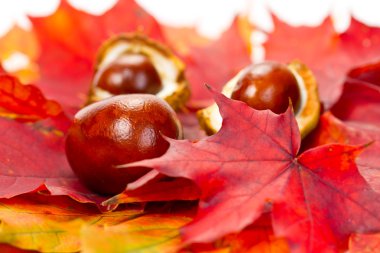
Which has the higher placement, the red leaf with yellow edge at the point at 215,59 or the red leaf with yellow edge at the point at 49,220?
the red leaf with yellow edge at the point at 49,220

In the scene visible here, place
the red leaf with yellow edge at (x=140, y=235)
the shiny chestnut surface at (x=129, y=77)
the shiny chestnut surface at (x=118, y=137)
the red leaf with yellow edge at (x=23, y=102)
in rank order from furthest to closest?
the shiny chestnut surface at (x=129, y=77)
the red leaf with yellow edge at (x=23, y=102)
the shiny chestnut surface at (x=118, y=137)
the red leaf with yellow edge at (x=140, y=235)

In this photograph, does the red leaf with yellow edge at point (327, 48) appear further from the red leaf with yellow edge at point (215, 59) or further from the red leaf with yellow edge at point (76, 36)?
the red leaf with yellow edge at point (76, 36)

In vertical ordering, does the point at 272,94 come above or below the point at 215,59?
above

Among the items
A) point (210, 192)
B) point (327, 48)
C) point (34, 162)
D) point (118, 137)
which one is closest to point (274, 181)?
point (210, 192)

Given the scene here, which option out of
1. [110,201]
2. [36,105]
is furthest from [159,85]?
[110,201]

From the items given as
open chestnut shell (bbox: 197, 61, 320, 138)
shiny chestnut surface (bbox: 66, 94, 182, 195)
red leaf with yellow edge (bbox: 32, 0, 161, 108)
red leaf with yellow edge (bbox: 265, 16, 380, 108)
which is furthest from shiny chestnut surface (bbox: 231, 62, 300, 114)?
red leaf with yellow edge (bbox: 32, 0, 161, 108)

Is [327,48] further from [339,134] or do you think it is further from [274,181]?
[274,181]

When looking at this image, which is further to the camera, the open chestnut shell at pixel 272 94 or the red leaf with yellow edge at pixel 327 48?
the red leaf with yellow edge at pixel 327 48

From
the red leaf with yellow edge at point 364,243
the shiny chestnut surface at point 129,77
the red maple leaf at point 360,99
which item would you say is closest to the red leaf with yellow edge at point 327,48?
the red maple leaf at point 360,99
